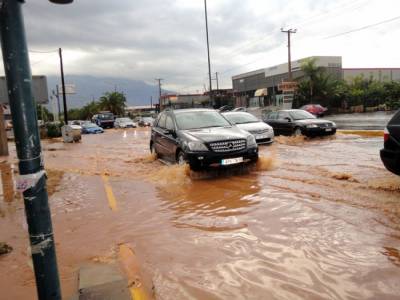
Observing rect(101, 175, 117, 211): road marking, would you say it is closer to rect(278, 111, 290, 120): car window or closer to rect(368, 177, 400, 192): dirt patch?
rect(368, 177, 400, 192): dirt patch

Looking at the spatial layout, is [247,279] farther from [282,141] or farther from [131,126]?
[131,126]

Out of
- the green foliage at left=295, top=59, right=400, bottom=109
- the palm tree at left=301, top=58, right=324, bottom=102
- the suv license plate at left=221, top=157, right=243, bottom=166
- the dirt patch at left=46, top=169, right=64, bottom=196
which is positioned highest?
the palm tree at left=301, top=58, right=324, bottom=102

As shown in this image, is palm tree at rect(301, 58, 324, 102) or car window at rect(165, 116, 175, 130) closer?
car window at rect(165, 116, 175, 130)

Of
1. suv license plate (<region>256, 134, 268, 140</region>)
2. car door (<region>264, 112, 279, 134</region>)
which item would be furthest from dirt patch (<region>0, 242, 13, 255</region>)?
car door (<region>264, 112, 279, 134</region>)

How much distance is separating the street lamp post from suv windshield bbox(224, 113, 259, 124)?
524 inches

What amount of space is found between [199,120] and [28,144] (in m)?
7.87

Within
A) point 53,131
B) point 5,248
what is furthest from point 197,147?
point 53,131

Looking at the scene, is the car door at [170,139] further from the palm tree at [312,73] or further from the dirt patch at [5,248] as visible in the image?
the palm tree at [312,73]

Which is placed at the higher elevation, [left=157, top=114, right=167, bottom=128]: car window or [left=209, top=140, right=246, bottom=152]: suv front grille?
[left=157, top=114, right=167, bottom=128]: car window

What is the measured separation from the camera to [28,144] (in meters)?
2.38

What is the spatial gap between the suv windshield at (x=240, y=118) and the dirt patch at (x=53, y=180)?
689 centimetres

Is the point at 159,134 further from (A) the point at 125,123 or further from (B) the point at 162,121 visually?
(A) the point at 125,123

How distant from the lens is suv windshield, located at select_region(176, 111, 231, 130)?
990 cm

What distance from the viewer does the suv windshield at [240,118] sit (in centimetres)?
1559
